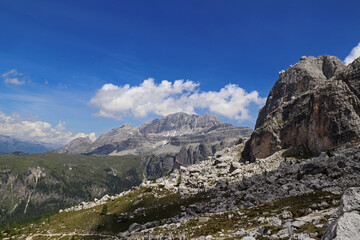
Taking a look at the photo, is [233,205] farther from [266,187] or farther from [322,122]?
[322,122]

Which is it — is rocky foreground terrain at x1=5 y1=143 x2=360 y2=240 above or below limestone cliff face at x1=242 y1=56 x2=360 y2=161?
below

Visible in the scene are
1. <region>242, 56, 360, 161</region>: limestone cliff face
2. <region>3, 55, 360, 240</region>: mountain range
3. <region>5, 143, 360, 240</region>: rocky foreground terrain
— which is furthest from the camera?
<region>242, 56, 360, 161</region>: limestone cliff face

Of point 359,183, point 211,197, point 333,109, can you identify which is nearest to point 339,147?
point 333,109

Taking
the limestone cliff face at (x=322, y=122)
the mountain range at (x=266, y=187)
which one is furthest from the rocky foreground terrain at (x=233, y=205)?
the limestone cliff face at (x=322, y=122)

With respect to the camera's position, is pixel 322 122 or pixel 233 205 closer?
pixel 233 205

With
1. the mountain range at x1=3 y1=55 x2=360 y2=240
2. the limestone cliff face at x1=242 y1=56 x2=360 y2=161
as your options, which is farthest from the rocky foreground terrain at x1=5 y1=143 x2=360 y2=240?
the limestone cliff face at x1=242 y1=56 x2=360 y2=161

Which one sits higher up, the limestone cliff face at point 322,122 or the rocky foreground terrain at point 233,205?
the limestone cliff face at point 322,122

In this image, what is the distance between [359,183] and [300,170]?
81.1 feet

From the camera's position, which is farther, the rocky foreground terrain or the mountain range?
the mountain range

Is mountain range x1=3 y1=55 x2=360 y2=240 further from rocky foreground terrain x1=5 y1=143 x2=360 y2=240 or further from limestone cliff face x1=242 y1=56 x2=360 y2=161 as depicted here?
limestone cliff face x1=242 y1=56 x2=360 y2=161

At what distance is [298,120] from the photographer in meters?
146

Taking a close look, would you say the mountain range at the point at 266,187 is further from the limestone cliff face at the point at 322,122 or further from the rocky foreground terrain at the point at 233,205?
the limestone cliff face at the point at 322,122

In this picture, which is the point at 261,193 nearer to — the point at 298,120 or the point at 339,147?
the point at 339,147

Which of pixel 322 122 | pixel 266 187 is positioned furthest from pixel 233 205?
pixel 322 122
